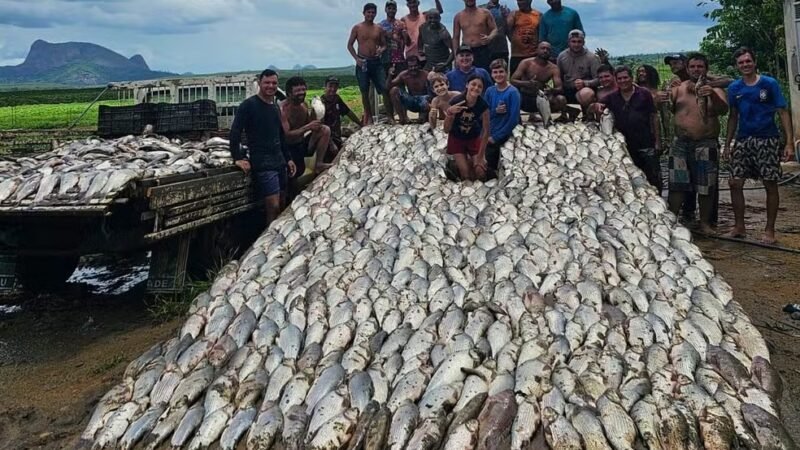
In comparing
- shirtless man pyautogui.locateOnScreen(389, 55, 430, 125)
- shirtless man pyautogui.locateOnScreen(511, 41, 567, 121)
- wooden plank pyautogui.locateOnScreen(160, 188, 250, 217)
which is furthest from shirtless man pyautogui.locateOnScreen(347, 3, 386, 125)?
wooden plank pyautogui.locateOnScreen(160, 188, 250, 217)

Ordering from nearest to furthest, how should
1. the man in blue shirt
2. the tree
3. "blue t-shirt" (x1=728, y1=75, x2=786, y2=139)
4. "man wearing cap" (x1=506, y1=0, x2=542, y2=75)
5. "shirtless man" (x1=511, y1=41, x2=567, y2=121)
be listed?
"blue t-shirt" (x1=728, y1=75, x2=786, y2=139), the man in blue shirt, "shirtless man" (x1=511, y1=41, x2=567, y2=121), "man wearing cap" (x1=506, y1=0, x2=542, y2=75), the tree

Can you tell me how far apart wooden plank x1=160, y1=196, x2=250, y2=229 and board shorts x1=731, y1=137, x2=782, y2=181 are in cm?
594

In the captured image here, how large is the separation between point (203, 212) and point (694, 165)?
6.18 meters

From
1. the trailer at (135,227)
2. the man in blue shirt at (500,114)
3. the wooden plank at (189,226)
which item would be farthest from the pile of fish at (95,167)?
the man in blue shirt at (500,114)

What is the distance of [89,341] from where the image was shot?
6.01 metres

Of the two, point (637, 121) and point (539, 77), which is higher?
point (539, 77)

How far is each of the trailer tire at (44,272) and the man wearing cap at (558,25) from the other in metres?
7.69

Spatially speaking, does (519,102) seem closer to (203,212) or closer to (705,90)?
(705,90)

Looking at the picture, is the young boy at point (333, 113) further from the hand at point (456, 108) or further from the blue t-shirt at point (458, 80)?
the hand at point (456, 108)

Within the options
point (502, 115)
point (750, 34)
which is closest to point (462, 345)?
point (502, 115)

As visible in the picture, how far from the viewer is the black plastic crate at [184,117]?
9555mm

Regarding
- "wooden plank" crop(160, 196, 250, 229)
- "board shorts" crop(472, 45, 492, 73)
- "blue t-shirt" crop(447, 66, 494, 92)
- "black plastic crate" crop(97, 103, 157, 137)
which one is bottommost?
"wooden plank" crop(160, 196, 250, 229)

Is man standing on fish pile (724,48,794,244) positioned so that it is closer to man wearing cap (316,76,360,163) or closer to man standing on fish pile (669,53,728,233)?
man standing on fish pile (669,53,728,233)

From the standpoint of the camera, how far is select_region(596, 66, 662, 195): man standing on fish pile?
868 cm
